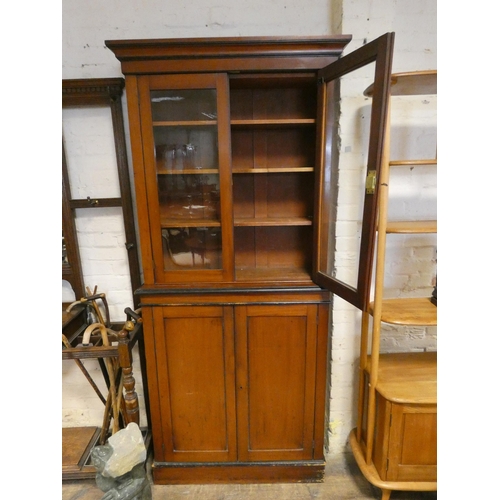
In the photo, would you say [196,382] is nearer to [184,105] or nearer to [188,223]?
[188,223]

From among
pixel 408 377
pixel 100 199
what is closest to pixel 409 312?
pixel 408 377

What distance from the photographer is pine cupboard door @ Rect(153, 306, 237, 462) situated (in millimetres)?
1396

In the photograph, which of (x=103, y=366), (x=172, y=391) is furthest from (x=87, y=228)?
(x=172, y=391)

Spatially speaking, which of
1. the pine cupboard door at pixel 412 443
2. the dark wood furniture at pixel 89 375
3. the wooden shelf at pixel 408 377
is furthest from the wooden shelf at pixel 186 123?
the pine cupboard door at pixel 412 443

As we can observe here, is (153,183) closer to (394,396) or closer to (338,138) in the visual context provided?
(338,138)

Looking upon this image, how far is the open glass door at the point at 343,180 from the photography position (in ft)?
3.90

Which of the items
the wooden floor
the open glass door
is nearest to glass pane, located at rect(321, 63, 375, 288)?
the open glass door

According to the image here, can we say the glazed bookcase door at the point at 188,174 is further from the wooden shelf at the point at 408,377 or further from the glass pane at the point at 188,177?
the wooden shelf at the point at 408,377

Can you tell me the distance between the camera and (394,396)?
1.26 meters

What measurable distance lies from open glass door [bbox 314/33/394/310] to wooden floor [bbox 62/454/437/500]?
105 centimetres

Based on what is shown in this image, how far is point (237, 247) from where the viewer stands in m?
1.61

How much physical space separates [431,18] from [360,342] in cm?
157

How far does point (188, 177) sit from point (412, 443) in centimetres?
153

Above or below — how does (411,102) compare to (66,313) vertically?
above
